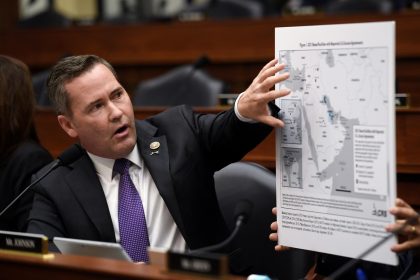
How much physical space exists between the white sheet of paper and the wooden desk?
1.15 ft

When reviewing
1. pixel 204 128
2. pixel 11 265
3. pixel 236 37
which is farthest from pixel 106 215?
pixel 236 37

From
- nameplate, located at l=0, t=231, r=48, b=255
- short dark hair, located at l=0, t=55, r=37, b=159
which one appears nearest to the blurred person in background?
short dark hair, located at l=0, t=55, r=37, b=159

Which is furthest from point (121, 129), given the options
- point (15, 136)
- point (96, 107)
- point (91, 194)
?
point (15, 136)

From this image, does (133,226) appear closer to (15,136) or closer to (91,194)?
(91,194)

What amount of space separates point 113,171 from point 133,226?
0.18 m

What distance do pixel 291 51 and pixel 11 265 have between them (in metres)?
0.74

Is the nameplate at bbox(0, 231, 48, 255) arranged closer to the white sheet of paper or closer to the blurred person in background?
the white sheet of paper

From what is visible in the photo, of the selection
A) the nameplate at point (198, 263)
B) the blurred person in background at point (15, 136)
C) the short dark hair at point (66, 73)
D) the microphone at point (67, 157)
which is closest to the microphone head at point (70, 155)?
the microphone at point (67, 157)

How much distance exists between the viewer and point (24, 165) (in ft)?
7.88

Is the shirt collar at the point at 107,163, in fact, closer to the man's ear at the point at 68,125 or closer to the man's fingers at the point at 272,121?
the man's ear at the point at 68,125

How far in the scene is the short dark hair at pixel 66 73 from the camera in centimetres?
196

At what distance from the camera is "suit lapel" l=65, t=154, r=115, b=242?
1.93 metres

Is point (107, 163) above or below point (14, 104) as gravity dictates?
below

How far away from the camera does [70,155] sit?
2.00 m
